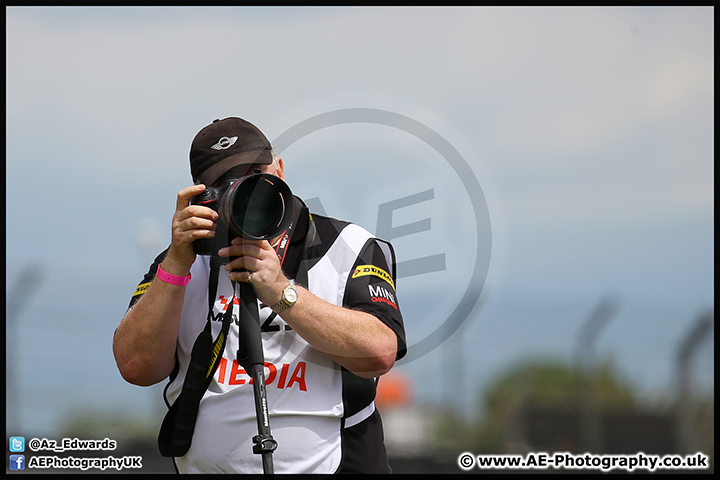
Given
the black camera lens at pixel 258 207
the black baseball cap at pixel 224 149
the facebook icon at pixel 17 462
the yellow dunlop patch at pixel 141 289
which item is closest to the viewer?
the black camera lens at pixel 258 207

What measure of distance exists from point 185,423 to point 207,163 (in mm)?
829

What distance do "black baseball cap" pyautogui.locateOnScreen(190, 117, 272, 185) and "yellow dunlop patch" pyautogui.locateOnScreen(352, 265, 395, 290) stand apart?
0.46 m

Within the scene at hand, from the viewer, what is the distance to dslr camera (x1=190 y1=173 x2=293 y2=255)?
6.48 ft

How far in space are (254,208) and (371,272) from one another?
49 centimetres

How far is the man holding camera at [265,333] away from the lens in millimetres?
2061

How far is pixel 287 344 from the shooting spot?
223 cm

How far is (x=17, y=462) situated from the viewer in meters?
3.59

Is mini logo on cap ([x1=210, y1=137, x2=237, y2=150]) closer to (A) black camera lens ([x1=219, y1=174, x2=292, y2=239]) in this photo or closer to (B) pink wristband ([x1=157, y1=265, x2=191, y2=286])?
(A) black camera lens ([x1=219, y1=174, x2=292, y2=239])

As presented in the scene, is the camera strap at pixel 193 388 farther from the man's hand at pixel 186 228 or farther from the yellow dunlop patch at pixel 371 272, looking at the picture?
the yellow dunlop patch at pixel 371 272

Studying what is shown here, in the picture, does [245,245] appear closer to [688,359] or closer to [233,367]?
[233,367]

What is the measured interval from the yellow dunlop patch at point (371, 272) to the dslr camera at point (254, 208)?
0.37 m

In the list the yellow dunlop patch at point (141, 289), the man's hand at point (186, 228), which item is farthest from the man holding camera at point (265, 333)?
the yellow dunlop patch at point (141, 289)

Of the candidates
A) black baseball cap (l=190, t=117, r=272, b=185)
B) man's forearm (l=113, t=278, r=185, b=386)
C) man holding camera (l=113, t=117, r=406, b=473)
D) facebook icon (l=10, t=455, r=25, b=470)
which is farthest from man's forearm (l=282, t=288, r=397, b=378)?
facebook icon (l=10, t=455, r=25, b=470)

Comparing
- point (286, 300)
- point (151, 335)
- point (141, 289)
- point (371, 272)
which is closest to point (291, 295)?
point (286, 300)
